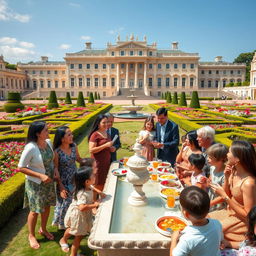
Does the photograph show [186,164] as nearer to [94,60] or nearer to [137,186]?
[137,186]

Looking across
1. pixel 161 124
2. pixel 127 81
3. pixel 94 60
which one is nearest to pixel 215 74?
pixel 127 81

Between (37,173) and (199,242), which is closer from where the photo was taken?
(199,242)

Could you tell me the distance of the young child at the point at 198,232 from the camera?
64.4 inches

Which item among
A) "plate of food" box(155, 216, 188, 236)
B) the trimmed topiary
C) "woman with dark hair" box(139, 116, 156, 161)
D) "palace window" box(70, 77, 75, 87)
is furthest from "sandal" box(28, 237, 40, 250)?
"palace window" box(70, 77, 75, 87)

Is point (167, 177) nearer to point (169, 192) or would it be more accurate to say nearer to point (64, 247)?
point (169, 192)

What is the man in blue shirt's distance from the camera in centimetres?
407

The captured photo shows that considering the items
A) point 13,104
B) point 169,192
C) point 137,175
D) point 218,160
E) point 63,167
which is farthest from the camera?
point 13,104

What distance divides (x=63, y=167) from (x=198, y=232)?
209cm

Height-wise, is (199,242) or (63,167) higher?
(63,167)

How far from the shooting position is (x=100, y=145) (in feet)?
12.0

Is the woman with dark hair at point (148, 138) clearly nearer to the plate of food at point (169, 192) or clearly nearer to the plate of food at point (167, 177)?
the plate of food at point (167, 177)

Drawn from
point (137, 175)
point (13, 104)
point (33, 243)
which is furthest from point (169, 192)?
point (13, 104)

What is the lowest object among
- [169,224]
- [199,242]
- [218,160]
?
[169,224]

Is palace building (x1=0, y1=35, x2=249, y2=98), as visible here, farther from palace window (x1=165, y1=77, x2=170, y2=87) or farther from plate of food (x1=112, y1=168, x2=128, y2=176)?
plate of food (x1=112, y1=168, x2=128, y2=176)
